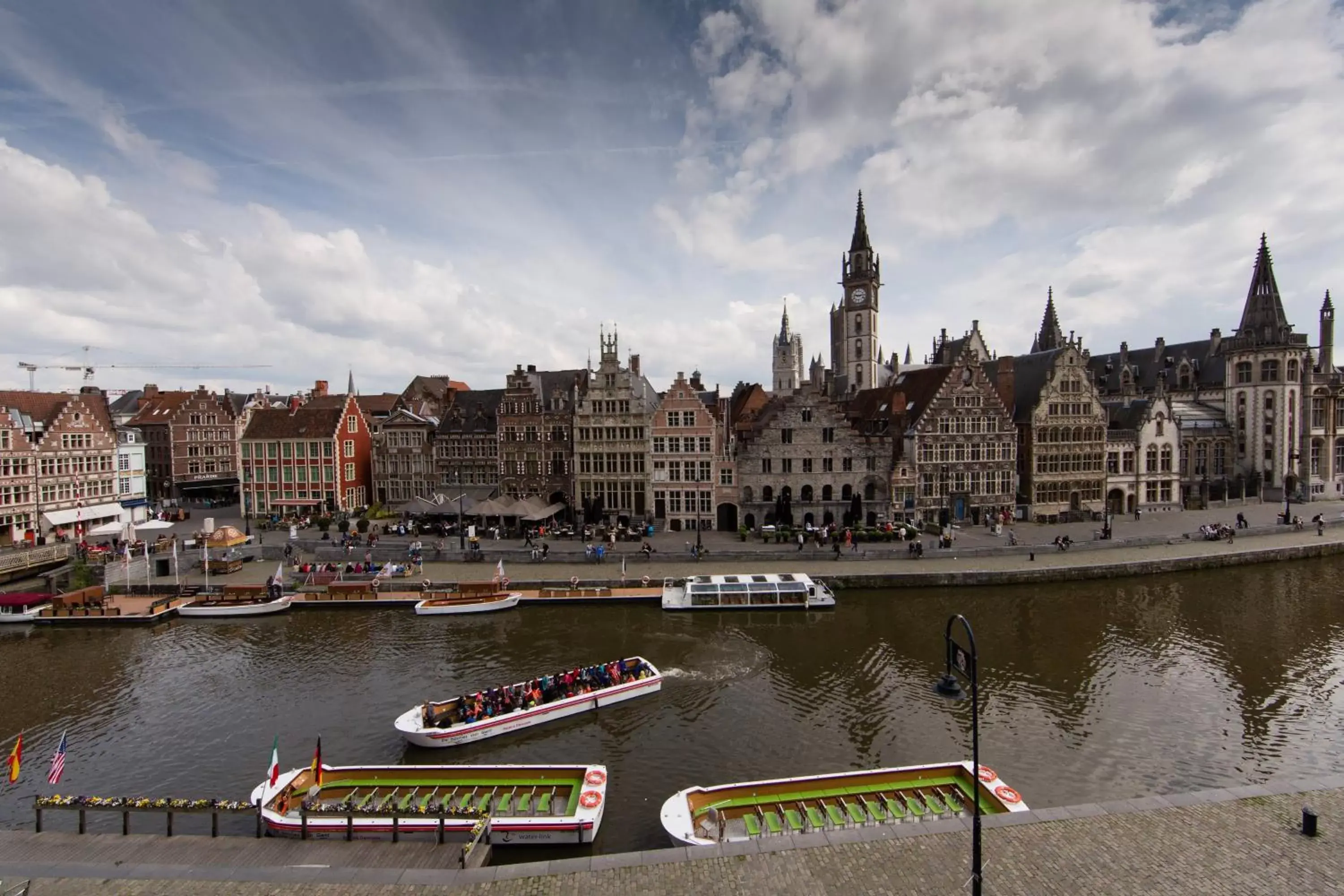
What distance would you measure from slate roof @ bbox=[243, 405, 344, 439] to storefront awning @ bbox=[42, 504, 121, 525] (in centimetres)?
1129

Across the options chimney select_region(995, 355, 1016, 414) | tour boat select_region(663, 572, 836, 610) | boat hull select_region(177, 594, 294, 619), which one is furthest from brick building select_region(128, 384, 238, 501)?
chimney select_region(995, 355, 1016, 414)

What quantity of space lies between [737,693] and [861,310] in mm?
68208

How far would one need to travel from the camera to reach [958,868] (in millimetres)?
13273

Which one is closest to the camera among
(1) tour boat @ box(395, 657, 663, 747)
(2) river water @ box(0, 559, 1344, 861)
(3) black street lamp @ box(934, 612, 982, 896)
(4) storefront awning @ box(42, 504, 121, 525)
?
(3) black street lamp @ box(934, 612, 982, 896)

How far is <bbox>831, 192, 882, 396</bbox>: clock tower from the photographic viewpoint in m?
84.0

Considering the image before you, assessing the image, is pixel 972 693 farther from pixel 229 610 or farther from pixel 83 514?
pixel 83 514

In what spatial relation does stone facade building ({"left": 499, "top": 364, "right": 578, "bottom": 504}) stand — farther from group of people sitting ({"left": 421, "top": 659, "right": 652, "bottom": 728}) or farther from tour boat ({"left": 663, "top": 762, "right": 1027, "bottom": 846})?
tour boat ({"left": 663, "top": 762, "right": 1027, "bottom": 846})

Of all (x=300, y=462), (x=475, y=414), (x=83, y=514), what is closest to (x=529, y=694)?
(x=475, y=414)

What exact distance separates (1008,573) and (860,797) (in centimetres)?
2630

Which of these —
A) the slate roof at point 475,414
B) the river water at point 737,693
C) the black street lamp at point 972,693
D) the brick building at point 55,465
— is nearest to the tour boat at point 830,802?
the river water at point 737,693

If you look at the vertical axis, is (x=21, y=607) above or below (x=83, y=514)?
below

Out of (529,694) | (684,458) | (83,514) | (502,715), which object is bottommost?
(502,715)

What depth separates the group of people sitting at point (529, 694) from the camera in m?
22.2

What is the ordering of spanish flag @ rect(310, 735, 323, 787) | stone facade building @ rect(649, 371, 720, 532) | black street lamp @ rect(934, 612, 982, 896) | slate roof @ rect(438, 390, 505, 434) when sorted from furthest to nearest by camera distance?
slate roof @ rect(438, 390, 505, 434), stone facade building @ rect(649, 371, 720, 532), spanish flag @ rect(310, 735, 323, 787), black street lamp @ rect(934, 612, 982, 896)
